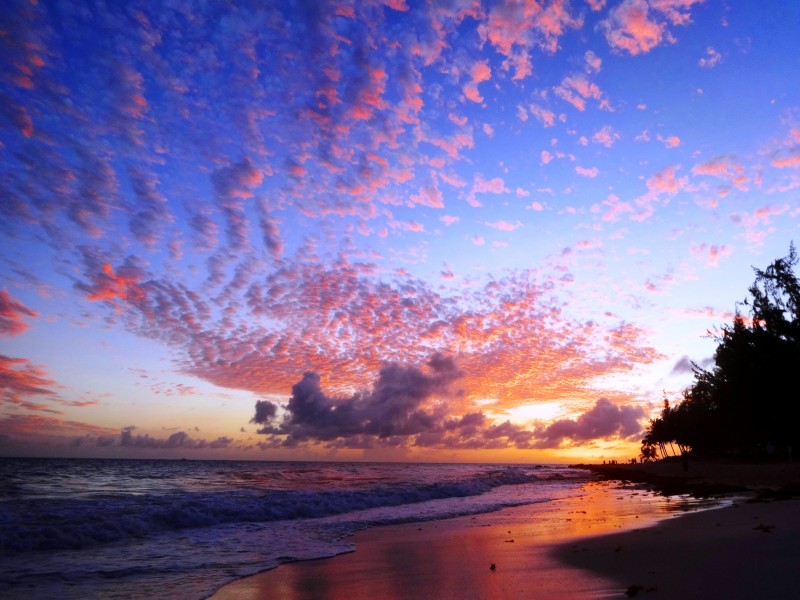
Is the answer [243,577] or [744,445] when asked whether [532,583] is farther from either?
[744,445]

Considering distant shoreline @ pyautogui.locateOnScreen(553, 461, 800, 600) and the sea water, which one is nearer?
distant shoreline @ pyautogui.locateOnScreen(553, 461, 800, 600)

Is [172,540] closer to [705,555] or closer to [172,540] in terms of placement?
[172,540]

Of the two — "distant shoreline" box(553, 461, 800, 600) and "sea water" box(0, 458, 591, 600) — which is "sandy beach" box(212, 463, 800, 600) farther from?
"sea water" box(0, 458, 591, 600)

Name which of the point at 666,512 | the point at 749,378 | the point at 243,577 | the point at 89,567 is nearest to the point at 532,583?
the point at 243,577

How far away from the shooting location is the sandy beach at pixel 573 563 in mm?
7934

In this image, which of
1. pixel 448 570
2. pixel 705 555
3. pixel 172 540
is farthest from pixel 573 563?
pixel 172 540

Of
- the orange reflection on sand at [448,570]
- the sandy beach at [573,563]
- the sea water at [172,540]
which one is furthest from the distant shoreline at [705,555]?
the sea water at [172,540]

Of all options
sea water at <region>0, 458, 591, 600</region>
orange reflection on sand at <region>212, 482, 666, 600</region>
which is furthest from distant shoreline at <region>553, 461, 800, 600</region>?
sea water at <region>0, 458, 591, 600</region>

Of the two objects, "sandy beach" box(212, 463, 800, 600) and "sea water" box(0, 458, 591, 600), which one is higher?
"sandy beach" box(212, 463, 800, 600)

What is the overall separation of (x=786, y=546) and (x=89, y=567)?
15.4m

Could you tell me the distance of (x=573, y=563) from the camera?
1050 centimetres

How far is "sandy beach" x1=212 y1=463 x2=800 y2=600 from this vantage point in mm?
7934

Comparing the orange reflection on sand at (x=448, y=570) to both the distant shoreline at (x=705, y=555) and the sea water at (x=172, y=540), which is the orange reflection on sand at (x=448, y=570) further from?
the sea water at (x=172, y=540)

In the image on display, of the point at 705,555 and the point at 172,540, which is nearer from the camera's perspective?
the point at 705,555
